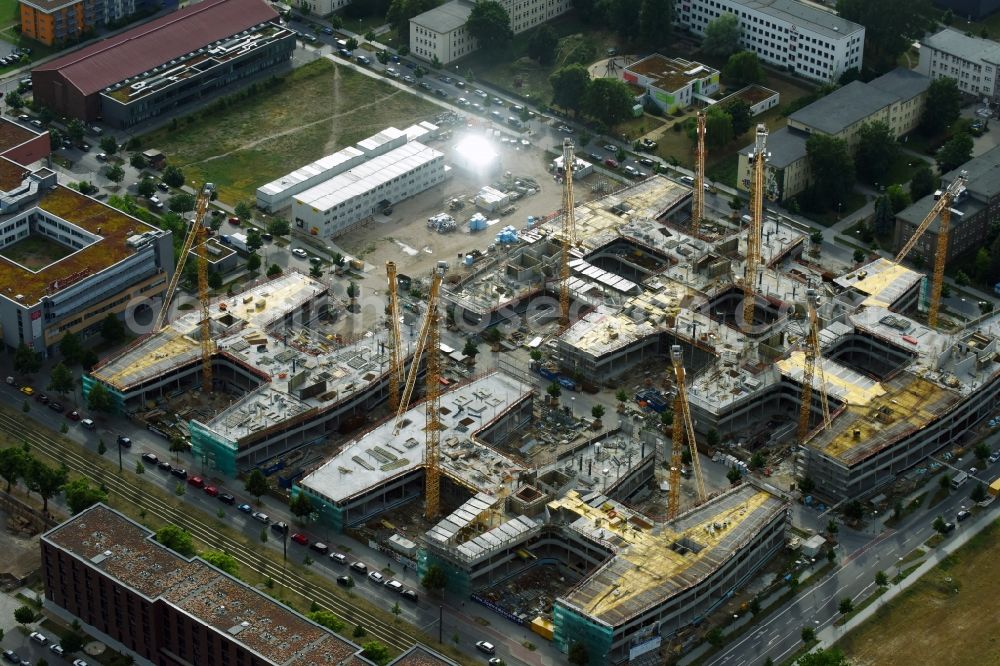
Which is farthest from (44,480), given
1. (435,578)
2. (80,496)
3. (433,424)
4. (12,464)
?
(435,578)

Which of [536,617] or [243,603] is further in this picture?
[536,617]

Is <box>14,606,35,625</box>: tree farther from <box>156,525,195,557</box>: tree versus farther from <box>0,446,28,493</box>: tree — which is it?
<box>0,446,28,493</box>: tree

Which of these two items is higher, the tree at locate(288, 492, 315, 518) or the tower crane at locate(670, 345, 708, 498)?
the tower crane at locate(670, 345, 708, 498)

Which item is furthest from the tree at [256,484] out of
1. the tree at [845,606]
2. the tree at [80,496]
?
the tree at [845,606]

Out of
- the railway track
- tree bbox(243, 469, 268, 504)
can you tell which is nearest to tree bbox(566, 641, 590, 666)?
the railway track

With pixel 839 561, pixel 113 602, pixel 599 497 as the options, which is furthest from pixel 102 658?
pixel 839 561

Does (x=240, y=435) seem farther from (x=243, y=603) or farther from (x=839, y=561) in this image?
(x=839, y=561)

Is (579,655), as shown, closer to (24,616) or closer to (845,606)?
(845,606)

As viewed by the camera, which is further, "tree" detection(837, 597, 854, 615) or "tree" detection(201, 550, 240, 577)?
"tree" detection(201, 550, 240, 577)
